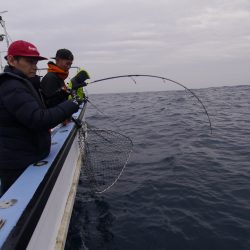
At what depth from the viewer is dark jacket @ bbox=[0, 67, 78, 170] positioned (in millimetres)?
2561

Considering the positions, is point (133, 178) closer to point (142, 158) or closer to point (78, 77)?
point (142, 158)

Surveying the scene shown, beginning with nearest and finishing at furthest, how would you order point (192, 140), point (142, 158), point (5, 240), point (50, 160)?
point (5, 240) → point (50, 160) → point (142, 158) → point (192, 140)

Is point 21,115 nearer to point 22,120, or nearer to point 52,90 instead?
point 22,120

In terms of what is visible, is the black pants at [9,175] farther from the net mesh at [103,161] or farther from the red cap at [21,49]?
the net mesh at [103,161]

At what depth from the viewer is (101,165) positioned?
253 inches

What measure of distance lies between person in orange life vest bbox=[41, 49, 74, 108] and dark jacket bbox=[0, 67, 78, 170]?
1.32 meters

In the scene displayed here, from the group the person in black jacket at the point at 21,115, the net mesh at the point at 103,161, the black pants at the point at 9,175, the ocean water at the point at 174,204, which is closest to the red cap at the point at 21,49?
the person in black jacket at the point at 21,115

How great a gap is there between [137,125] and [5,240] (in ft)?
35.0

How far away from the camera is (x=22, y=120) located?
8.55 feet

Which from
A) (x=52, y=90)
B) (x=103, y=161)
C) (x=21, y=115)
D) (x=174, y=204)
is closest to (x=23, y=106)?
(x=21, y=115)

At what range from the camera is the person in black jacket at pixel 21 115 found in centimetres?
257

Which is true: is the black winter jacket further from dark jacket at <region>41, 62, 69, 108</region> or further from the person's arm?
the person's arm

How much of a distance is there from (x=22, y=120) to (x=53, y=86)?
6.94 ft

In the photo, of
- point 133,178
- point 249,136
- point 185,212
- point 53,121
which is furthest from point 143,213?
point 249,136
